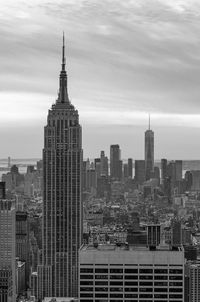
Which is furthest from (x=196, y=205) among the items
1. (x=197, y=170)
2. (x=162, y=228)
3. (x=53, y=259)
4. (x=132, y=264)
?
(x=132, y=264)

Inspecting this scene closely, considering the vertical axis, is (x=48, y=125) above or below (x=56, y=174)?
above

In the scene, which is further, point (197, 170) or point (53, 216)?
point (197, 170)

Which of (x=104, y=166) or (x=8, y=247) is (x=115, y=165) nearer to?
(x=104, y=166)

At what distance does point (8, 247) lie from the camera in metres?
31.4

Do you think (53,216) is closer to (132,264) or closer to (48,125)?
(48,125)

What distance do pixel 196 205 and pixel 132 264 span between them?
38698 mm

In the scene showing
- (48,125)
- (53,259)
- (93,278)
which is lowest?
(53,259)

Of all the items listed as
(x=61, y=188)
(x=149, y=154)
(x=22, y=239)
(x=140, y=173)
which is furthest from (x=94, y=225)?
(x=140, y=173)

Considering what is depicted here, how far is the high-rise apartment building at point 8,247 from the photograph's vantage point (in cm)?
2885

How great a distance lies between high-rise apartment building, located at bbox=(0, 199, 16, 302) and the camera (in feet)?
94.6

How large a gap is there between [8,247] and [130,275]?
60.0 ft

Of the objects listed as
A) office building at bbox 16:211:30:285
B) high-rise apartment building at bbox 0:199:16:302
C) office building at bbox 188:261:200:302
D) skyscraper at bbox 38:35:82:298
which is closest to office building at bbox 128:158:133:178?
skyscraper at bbox 38:35:82:298

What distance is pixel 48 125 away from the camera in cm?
3775

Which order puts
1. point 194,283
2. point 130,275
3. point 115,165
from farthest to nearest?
point 115,165
point 194,283
point 130,275
